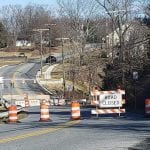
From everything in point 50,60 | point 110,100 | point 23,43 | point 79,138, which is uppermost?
point 23,43

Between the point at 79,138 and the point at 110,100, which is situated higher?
the point at 110,100

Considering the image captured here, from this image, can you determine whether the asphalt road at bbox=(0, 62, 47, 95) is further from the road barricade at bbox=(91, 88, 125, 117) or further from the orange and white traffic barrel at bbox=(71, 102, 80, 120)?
the orange and white traffic barrel at bbox=(71, 102, 80, 120)

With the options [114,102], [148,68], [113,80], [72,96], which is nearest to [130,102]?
[148,68]

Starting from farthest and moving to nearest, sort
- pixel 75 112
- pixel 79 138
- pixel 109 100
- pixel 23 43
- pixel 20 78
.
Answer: pixel 23 43 < pixel 20 78 < pixel 109 100 < pixel 75 112 < pixel 79 138

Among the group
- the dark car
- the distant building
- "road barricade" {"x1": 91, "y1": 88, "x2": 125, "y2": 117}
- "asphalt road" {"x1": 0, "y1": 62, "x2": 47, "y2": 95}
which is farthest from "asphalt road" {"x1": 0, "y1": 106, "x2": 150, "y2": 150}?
the distant building

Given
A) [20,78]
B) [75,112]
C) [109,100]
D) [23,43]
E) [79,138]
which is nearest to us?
[79,138]

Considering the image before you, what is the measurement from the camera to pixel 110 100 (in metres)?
29.9

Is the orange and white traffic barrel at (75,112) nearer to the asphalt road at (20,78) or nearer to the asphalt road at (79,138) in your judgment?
the asphalt road at (79,138)

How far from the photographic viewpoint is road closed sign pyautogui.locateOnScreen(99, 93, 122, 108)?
1168 inches

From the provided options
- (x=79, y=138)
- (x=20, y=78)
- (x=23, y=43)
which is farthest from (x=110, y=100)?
→ (x=23, y=43)

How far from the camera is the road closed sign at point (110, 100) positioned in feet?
97.3

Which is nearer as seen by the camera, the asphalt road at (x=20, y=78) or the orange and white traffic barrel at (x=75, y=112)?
the orange and white traffic barrel at (x=75, y=112)

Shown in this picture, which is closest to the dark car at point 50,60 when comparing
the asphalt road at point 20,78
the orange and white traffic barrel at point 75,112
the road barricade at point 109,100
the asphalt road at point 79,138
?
the asphalt road at point 20,78

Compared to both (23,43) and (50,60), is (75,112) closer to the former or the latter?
(50,60)
